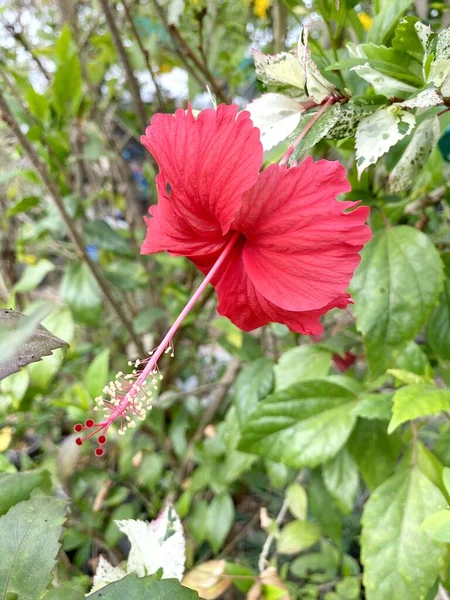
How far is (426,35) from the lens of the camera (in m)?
0.37

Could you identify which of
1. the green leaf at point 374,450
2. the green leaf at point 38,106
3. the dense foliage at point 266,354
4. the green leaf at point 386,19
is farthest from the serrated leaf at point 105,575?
the green leaf at point 38,106

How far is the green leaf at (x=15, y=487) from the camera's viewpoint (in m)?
0.41

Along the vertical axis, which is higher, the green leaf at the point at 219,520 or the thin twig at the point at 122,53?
the thin twig at the point at 122,53

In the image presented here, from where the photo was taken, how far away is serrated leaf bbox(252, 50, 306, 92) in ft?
1.24

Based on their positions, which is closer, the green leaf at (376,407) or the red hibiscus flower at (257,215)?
the red hibiscus flower at (257,215)

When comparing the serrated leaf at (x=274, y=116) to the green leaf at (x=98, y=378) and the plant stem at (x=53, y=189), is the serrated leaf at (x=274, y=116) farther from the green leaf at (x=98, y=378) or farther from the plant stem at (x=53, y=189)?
the green leaf at (x=98, y=378)

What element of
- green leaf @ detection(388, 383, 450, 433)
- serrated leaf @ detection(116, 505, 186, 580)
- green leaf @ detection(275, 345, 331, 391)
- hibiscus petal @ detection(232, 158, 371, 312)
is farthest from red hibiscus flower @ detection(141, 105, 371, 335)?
green leaf @ detection(275, 345, 331, 391)

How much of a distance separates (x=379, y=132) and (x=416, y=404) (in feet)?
0.74

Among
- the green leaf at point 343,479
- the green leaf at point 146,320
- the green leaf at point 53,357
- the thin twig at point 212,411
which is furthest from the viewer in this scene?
the thin twig at point 212,411

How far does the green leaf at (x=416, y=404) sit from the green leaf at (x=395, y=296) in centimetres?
5

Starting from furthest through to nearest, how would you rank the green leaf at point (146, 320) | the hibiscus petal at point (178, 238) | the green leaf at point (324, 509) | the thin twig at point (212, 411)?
the thin twig at point (212, 411) < the green leaf at point (146, 320) < the green leaf at point (324, 509) < the hibiscus petal at point (178, 238)

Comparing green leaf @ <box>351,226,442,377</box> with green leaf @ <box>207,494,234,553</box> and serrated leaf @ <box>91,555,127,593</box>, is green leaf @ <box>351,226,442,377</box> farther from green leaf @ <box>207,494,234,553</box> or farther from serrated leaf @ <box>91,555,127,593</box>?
green leaf @ <box>207,494,234,553</box>

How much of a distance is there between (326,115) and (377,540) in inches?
15.6

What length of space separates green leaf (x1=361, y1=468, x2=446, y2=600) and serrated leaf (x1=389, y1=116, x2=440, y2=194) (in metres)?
0.30
